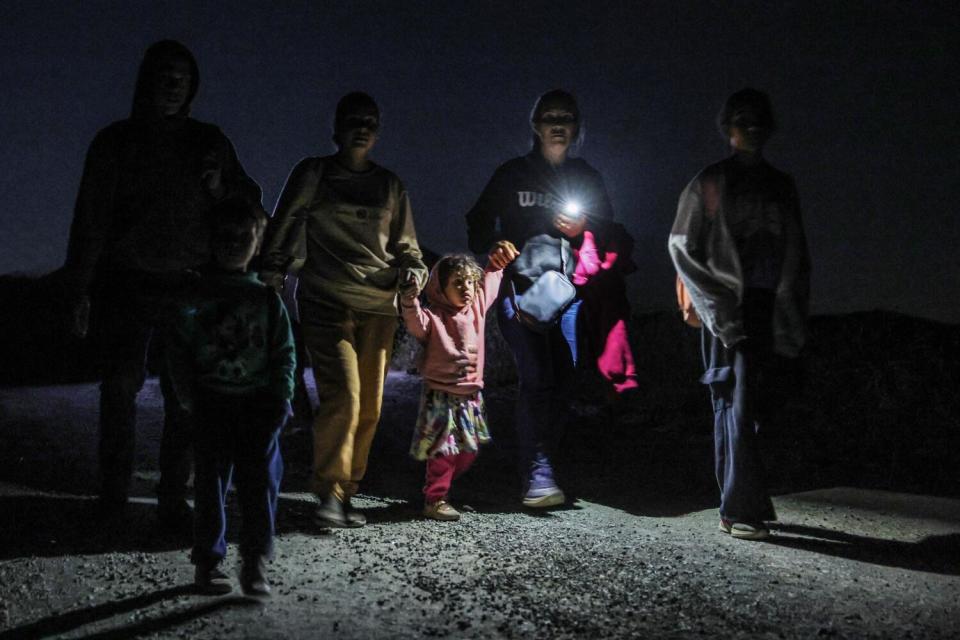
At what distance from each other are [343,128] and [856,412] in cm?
679

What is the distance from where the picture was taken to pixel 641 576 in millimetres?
3379

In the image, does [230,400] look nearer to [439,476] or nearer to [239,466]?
[239,466]

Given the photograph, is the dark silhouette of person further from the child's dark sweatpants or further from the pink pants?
the pink pants

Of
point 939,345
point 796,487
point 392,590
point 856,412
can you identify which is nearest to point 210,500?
point 392,590

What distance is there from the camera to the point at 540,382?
5.04 m

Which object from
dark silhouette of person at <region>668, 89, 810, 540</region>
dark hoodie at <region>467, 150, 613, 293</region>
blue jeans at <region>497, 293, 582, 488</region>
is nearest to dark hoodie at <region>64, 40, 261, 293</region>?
dark hoodie at <region>467, 150, 613, 293</region>

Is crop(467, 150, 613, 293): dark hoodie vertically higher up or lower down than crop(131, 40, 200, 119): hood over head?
lower down

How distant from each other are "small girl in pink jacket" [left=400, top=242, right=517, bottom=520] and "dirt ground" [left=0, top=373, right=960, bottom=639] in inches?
11.7

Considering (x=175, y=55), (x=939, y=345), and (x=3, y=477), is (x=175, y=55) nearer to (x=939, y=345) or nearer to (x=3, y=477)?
(x=3, y=477)

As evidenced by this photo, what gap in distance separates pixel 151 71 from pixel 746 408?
3402 mm

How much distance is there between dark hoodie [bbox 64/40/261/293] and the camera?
12.8ft

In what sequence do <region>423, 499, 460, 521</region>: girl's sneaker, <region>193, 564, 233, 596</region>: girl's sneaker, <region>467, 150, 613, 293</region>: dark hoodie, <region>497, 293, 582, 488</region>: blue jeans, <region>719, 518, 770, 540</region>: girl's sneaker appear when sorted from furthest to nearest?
1. <region>467, 150, 613, 293</region>: dark hoodie
2. <region>497, 293, 582, 488</region>: blue jeans
3. <region>423, 499, 460, 521</region>: girl's sneaker
4. <region>719, 518, 770, 540</region>: girl's sneaker
5. <region>193, 564, 233, 596</region>: girl's sneaker

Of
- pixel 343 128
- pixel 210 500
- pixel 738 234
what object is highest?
pixel 343 128

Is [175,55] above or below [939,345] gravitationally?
above
